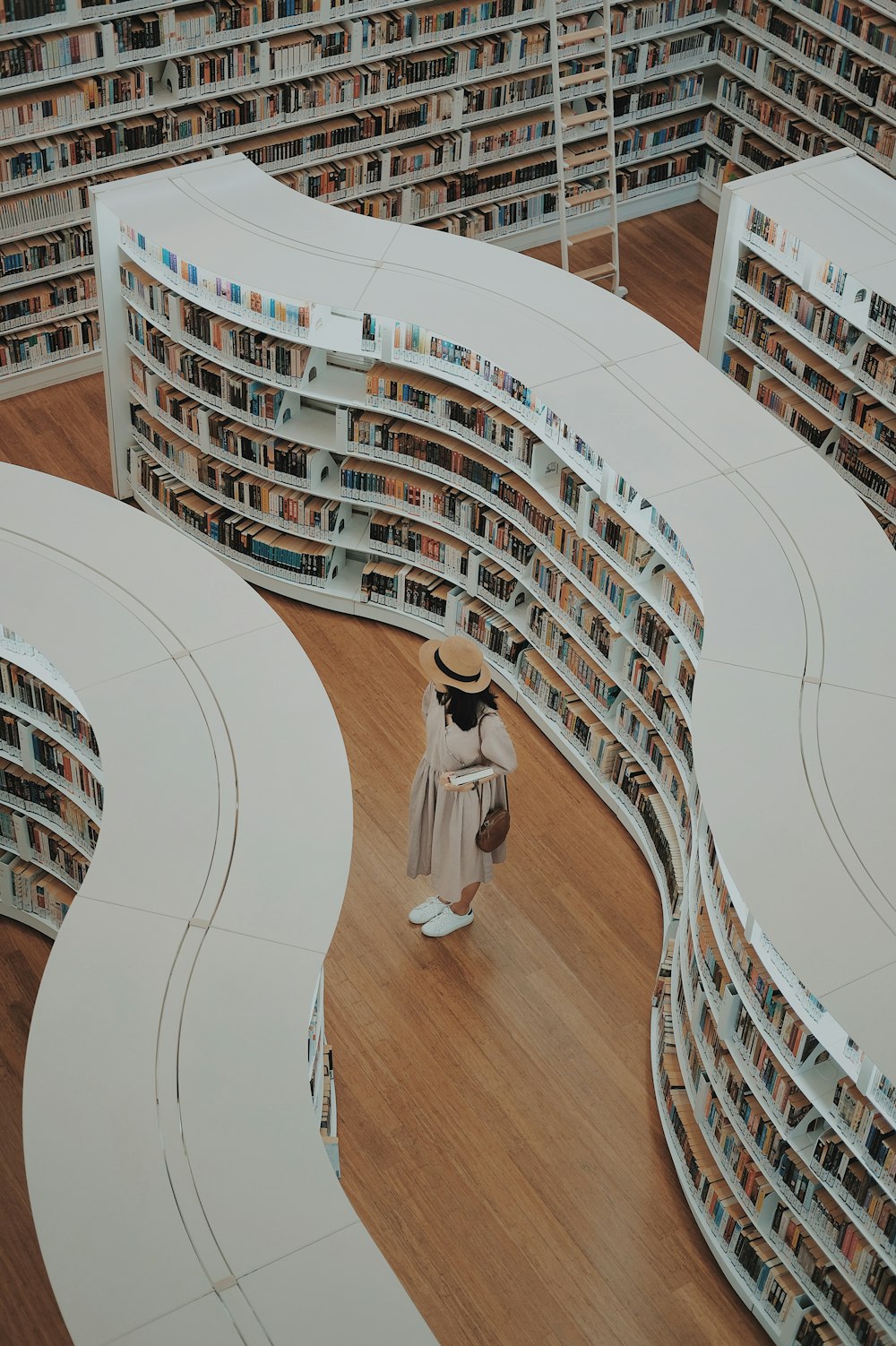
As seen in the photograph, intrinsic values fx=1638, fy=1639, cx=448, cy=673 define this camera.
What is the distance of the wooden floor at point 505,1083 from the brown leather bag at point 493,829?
747mm

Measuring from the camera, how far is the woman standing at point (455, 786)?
6.45 m

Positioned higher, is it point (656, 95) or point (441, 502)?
point (656, 95)

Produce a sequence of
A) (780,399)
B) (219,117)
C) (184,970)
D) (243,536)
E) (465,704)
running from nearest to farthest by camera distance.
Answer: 1. (184,970)
2. (465,704)
3. (243,536)
4. (780,399)
5. (219,117)

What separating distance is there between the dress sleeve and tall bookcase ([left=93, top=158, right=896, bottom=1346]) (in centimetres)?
73

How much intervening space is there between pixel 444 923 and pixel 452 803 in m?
0.78

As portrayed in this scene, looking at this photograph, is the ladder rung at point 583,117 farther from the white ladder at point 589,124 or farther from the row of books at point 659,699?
the row of books at point 659,699

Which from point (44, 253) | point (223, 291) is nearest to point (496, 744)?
point (223, 291)

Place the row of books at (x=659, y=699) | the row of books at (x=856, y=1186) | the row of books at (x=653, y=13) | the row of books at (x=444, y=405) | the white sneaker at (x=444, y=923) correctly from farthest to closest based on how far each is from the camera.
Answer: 1. the row of books at (x=653, y=13)
2. the row of books at (x=444, y=405)
3. the white sneaker at (x=444, y=923)
4. the row of books at (x=659, y=699)
5. the row of books at (x=856, y=1186)

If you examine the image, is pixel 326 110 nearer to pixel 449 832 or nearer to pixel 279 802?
pixel 449 832

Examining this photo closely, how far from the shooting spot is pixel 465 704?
6.50 metres

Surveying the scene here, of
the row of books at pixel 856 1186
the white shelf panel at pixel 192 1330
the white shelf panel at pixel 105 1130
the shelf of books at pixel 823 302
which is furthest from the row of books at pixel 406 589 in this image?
the white shelf panel at pixel 192 1330

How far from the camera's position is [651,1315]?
20.0ft

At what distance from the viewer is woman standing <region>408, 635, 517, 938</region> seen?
6449 mm

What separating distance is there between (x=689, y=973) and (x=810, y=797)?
1.05m
